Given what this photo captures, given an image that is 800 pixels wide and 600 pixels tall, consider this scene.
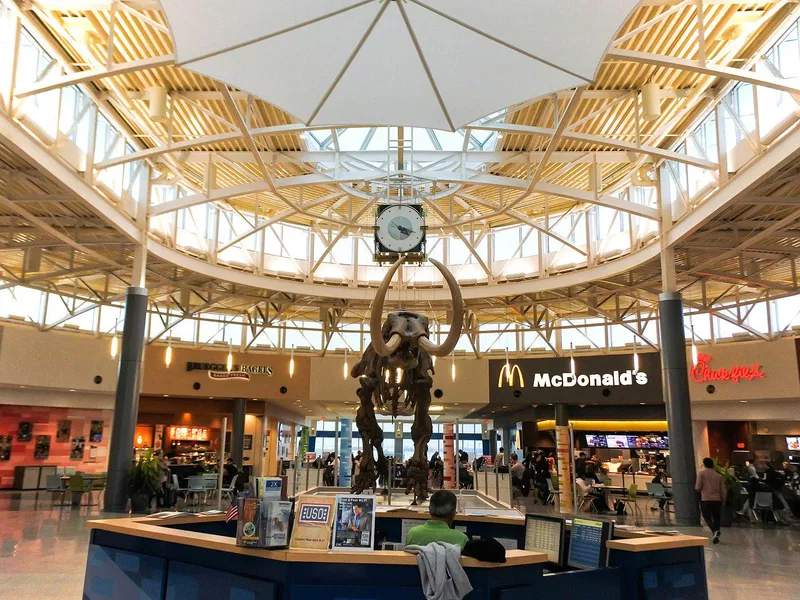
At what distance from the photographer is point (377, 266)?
26109mm

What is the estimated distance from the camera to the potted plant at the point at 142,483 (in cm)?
1582

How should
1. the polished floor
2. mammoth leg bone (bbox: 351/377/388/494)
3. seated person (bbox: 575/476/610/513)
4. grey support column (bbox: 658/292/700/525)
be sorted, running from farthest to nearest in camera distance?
seated person (bbox: 575/476/610/513) → grey support column (bbox: 658/292/700/525) → mammoth leg bone (bbox: 351/377/388/494) → the polished floor

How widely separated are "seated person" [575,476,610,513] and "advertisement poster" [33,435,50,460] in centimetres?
2059

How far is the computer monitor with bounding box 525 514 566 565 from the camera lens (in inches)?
239

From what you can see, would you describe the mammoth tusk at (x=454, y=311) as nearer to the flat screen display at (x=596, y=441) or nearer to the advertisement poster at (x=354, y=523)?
the advertisement poster at (x=354, y=523)

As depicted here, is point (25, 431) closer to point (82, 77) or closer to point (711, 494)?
point (82, 77)

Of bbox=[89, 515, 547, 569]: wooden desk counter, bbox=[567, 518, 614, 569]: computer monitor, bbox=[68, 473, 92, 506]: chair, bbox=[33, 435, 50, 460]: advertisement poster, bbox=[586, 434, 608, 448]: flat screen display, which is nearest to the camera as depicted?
bbox=[89, 515, 547, 569]: wooden desk counter

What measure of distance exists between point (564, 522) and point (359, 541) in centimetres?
201

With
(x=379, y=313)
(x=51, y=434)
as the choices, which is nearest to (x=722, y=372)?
(x=379, y=313)

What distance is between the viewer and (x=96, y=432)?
2800 centimetres

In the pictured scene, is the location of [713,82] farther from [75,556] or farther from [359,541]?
[75,556]

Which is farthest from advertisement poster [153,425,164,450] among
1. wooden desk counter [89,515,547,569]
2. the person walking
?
wooden desk counter [89,515,547,569]

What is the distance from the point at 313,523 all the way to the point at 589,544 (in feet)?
8.17

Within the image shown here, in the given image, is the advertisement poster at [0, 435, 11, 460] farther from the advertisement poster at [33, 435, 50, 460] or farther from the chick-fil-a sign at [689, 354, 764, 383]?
the chick-fil-a sign at [689, 354, 764, 383]
